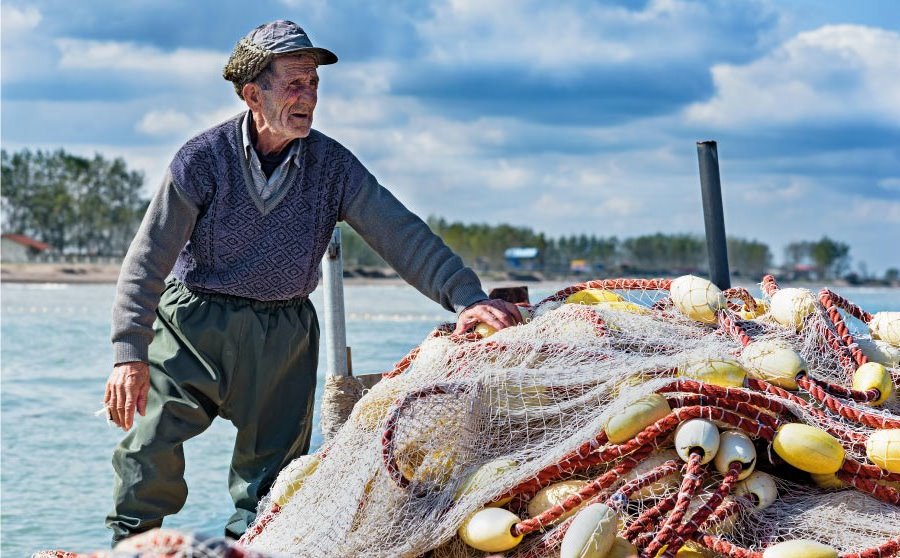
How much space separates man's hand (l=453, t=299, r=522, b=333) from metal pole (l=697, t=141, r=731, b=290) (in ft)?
6.77

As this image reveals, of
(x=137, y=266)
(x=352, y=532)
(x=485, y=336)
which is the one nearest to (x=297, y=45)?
(x=137, y=266)

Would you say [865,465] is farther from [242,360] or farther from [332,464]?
[242,360]

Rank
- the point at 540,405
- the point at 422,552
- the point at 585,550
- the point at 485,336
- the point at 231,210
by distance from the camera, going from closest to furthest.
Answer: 1. the point at 585,550
2. the point at 422,552
3. the point at 540,405
4. the point at 485,336
5. the point at 231,210

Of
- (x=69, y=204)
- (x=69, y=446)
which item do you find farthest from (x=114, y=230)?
(x=69, y=446)

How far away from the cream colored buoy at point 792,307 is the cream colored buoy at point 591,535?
3.85 feet

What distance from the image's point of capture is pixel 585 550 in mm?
2395

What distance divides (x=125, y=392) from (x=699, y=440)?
1.73 m

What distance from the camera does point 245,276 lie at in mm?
3641

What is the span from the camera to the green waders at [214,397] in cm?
361

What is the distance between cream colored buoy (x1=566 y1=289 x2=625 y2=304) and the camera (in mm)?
3623

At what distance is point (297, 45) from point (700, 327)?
1495 millimetres

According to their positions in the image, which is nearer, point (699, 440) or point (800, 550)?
point (800, 550)

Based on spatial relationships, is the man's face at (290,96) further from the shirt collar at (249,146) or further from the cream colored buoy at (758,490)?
the cream colored buoy at (758,490)

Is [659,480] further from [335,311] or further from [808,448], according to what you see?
[335,311]
